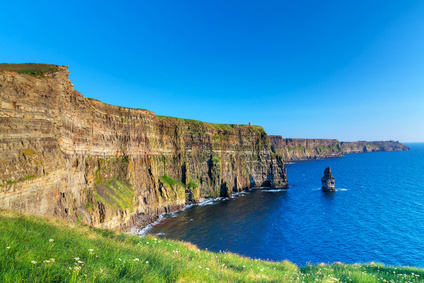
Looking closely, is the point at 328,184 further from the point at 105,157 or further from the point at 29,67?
the point at 29,67

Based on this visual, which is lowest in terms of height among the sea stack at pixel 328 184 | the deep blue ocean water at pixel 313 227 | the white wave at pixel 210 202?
the deep blue ocean water at pixel 313 227

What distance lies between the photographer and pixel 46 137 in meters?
27.5

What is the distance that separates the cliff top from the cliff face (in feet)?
4.40

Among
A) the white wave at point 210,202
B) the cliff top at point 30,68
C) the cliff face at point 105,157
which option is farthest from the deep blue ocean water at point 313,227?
the cliff top at point 30,68

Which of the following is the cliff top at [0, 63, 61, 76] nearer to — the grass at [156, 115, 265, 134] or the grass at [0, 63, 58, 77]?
the grass at [0, 63, 58, 77]

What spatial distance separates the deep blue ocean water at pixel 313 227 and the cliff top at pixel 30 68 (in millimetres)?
36635

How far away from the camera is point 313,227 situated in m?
52.7

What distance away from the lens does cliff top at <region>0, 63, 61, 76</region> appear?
3039 centimetres

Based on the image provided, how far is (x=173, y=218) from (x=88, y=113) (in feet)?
113

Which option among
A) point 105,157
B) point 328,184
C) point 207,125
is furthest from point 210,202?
point 328,184

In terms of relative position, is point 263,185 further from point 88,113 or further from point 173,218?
point 88,113

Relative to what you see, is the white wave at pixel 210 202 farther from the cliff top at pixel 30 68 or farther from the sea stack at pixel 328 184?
the cliff top at pixel 30 68

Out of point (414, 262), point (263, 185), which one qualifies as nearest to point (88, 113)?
point (414, 262)

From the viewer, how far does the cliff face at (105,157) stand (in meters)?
23.7
